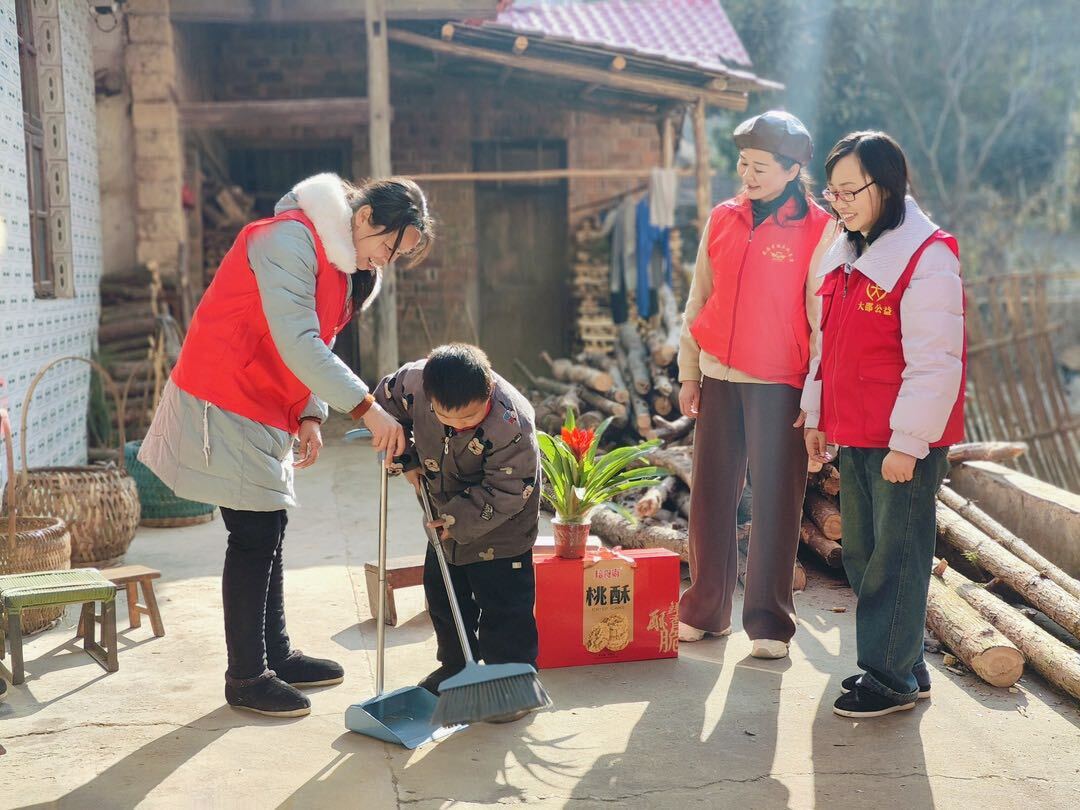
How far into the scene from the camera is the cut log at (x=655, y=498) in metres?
5.10

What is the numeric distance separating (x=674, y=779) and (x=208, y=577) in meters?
2.94

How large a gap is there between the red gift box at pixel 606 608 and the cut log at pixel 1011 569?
5.08 feet

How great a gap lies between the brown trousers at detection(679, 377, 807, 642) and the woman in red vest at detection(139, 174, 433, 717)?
1.33 m

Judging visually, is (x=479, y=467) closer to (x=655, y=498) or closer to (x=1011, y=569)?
(x=655, y=498)

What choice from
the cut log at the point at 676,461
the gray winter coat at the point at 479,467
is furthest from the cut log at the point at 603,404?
the gray winter coat at the point at 479,467

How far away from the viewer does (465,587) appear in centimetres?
365

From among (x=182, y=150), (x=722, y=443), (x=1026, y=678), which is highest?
(x=182, y=150)

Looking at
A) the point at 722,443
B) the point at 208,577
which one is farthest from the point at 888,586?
the point at 208,577

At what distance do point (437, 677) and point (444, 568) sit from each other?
0.56 m

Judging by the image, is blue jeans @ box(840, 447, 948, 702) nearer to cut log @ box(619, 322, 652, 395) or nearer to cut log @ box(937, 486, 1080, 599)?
cut log @ box(937, 486, 1080, 599)

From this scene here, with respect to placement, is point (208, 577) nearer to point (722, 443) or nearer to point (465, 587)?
point (465, 587)

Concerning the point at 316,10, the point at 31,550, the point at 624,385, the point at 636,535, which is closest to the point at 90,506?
the point at 31,550

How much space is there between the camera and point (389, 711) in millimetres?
3434

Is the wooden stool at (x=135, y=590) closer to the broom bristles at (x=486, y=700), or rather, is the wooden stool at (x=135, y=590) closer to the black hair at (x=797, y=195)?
the broom bristles at (x=486, y=700)
